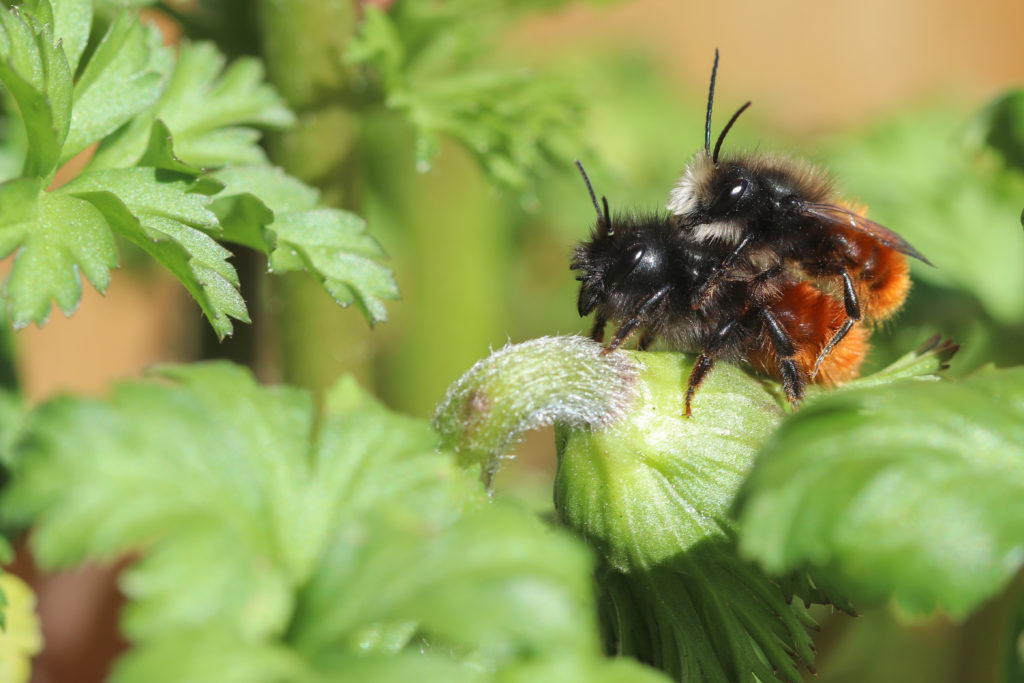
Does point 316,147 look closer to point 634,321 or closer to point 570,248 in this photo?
point 570,248

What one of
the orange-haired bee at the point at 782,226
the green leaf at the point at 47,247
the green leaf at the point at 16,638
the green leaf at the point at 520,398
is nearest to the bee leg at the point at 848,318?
the orange-haired bee at the point at 782,226

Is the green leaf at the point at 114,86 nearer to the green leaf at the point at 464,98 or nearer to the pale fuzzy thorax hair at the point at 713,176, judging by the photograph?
the green leaf at the point at 464,98

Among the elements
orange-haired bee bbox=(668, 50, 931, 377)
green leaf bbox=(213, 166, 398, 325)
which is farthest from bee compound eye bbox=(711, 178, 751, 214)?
green leaf bbox=(213, 166, 398, 325)

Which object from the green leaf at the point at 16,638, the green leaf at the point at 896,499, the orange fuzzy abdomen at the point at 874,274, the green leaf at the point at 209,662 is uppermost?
the orange fuzzy abdomen at the point at 874,274

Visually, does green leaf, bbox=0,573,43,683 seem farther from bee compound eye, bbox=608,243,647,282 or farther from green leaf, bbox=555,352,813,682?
bee compound eye, bbox=608,243,647,282

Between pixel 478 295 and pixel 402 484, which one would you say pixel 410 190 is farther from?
pixel 402 484
